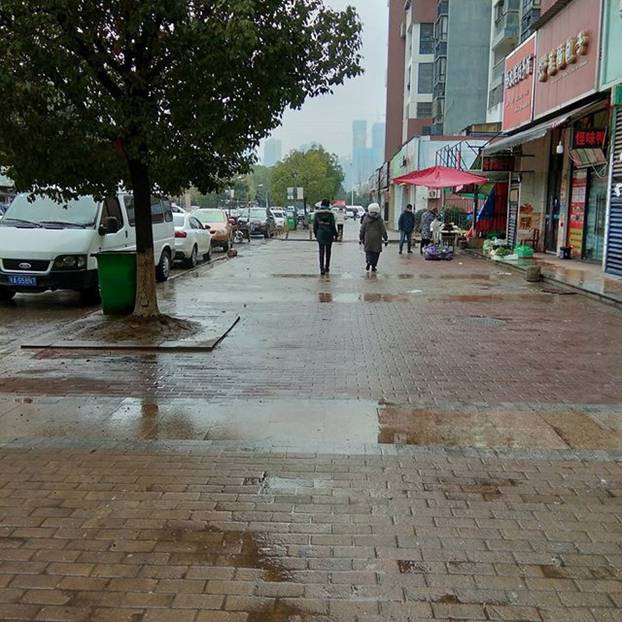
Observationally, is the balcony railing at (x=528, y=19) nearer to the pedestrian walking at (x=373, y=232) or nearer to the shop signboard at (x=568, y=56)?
the shop signboard at (x=568, y=56)

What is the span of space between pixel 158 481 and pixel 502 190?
2381 centimetres

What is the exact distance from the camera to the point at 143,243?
9.35 meters

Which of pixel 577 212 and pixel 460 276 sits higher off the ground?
pixel 577 212

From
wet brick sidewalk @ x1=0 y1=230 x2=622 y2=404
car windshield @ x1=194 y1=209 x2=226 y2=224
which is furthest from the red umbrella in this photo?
wet brick sidewalk @ x1=0 y1=230 x2=622 y2=404

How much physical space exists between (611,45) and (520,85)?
24.8 ft

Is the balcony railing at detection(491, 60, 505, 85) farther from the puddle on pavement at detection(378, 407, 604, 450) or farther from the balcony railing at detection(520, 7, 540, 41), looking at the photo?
the puddle on pavement at detection(378, 407, 604, 450)

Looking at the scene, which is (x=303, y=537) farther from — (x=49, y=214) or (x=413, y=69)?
(x=413, y=69)

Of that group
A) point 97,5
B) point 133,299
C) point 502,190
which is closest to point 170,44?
point 97,5

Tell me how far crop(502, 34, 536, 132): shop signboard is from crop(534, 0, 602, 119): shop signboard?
0.63 m

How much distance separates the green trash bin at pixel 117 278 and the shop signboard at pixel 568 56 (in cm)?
1150

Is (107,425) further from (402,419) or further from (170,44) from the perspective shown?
(170,44)

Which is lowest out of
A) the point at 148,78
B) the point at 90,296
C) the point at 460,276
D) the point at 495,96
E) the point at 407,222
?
the point at 90,296

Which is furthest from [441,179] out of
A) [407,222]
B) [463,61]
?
[463,61]

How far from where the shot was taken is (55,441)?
5160 millimetres
